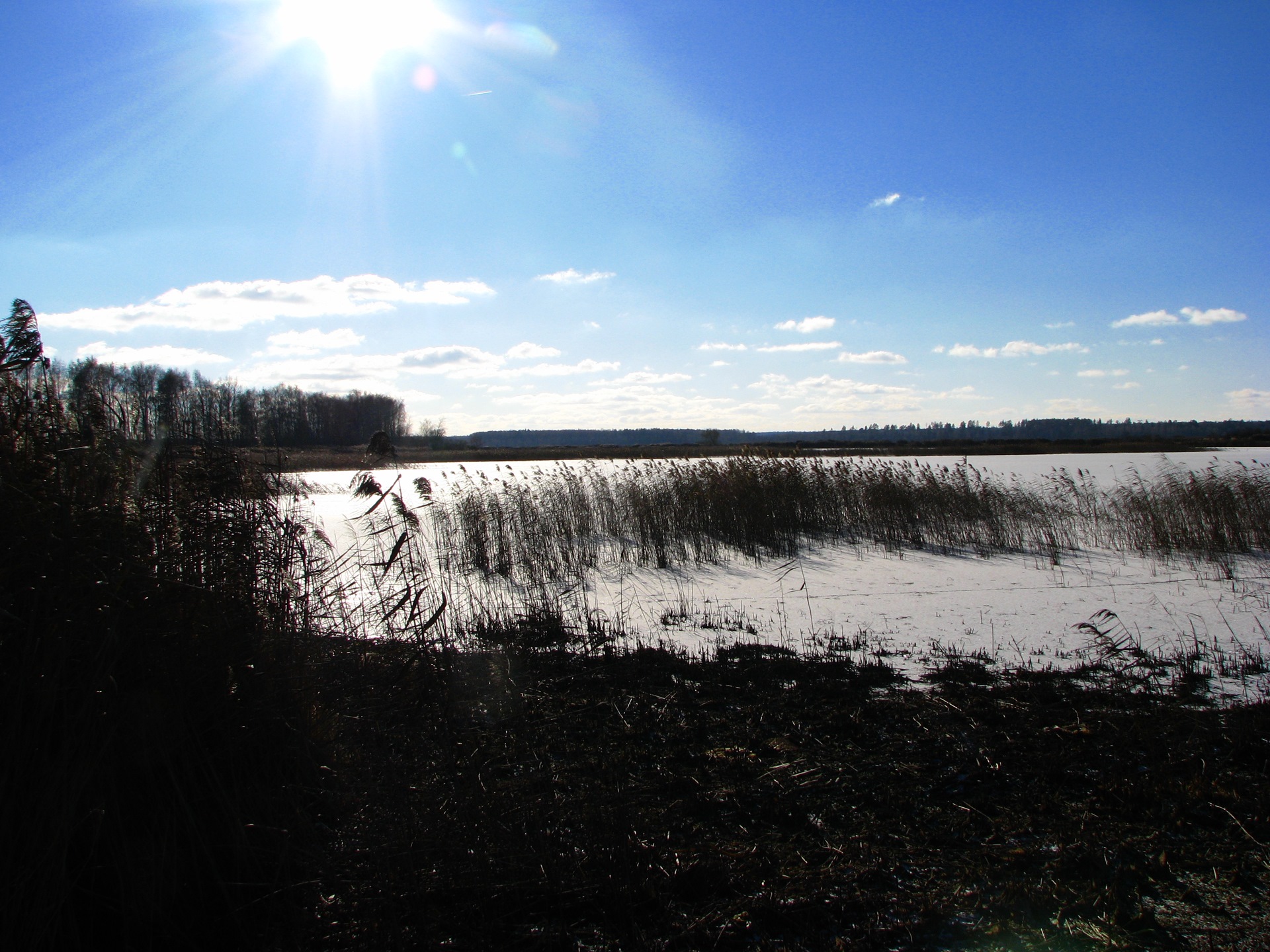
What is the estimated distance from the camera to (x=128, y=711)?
2.66 meters

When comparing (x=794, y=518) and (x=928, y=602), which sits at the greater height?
(x=794, y=518)

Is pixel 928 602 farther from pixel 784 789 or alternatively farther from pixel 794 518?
pixel 794 518

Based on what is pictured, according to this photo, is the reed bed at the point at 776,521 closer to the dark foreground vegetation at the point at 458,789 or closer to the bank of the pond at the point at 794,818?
the bank of the pond at the point at 794,818

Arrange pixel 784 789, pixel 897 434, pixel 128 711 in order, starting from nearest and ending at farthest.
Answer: pixel 128 711
pixel 784 789
pixel 897 434

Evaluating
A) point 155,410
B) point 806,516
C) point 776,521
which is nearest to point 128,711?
point 155,410

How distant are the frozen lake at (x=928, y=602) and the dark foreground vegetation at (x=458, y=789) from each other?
146 cm

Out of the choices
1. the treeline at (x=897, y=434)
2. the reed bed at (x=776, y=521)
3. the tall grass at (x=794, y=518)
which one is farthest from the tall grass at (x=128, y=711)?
the treeline at (x=897, y=434)

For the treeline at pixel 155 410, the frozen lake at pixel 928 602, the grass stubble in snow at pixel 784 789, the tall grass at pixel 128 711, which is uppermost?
the treeline at pixel 155 410

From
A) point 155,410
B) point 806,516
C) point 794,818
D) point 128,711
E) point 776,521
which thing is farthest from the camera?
point 806,516

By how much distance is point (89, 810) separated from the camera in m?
2.37

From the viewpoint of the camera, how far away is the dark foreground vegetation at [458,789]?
2301 mm

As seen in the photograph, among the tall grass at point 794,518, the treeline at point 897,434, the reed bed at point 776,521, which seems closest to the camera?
the reed bed at point 776,521

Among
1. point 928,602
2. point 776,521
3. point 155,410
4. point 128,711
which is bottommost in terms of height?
point 928,602

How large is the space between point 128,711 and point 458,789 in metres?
1.36
